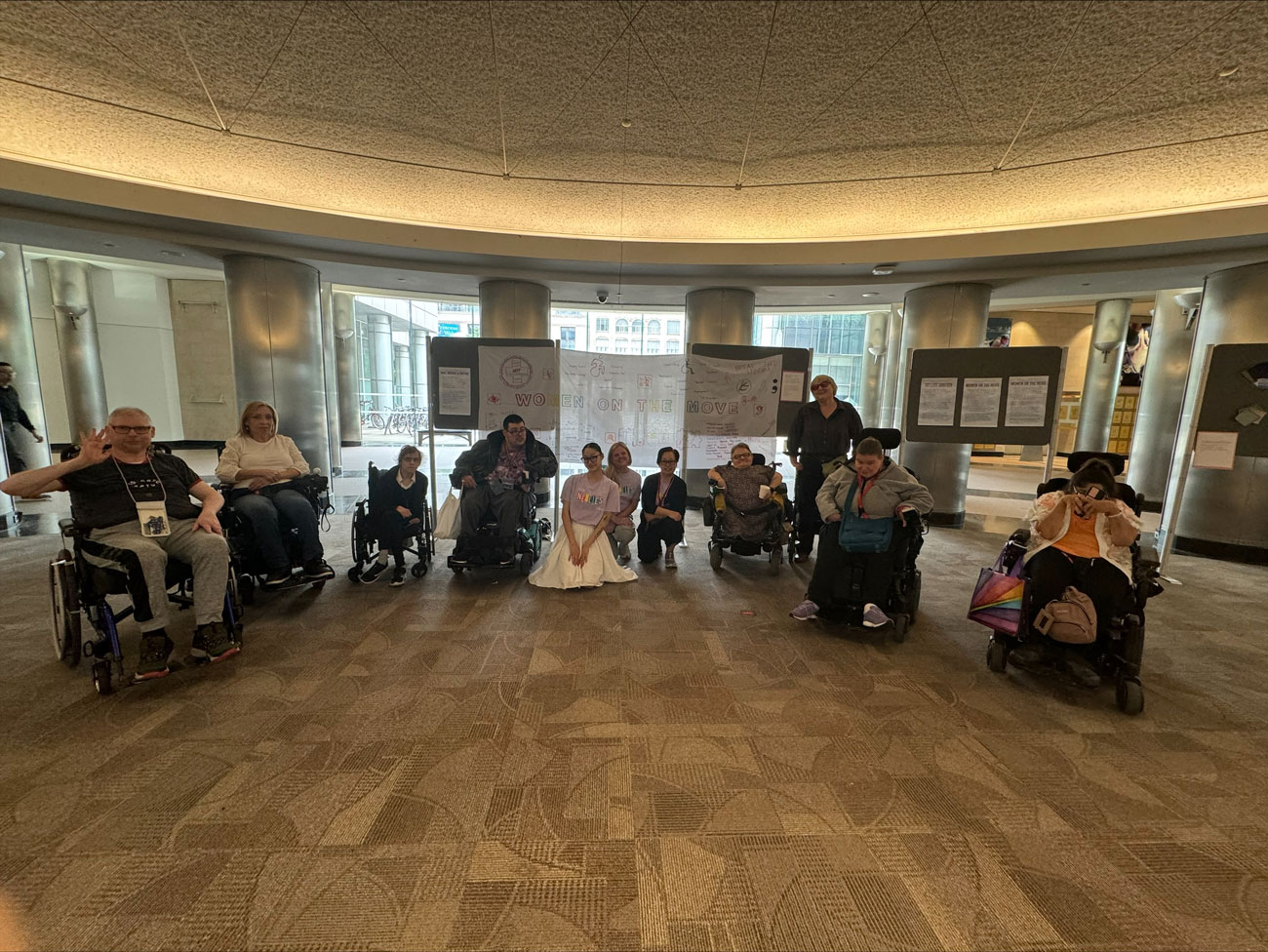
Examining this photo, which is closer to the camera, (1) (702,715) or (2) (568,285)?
(1) (702,715)

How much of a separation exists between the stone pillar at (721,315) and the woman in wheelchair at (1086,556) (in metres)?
4.65

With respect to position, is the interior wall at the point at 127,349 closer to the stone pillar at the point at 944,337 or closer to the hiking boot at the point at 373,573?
the hiking boot at the point at 373,573

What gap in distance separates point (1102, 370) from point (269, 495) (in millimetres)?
14367

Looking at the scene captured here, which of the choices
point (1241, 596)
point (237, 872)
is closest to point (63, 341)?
point (237, 872)

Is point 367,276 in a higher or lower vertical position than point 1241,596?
higher

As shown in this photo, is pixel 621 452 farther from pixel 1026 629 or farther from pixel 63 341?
pixel 63 341

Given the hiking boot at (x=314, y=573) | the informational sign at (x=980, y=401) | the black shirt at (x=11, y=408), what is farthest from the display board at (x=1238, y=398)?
the black shirt at (x=11, y=408)

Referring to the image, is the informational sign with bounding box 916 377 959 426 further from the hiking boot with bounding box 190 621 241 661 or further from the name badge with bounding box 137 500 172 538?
the name badge with bounding box 137 500 172 538

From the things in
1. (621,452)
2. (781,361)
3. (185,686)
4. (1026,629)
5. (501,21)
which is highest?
(501,21)

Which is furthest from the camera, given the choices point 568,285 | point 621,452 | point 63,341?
point 63,341

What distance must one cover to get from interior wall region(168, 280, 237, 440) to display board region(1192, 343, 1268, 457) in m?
16.8

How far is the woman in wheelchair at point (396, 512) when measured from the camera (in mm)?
3988

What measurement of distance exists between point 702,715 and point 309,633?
2455 millimetres

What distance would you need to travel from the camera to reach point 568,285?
6734 mm
